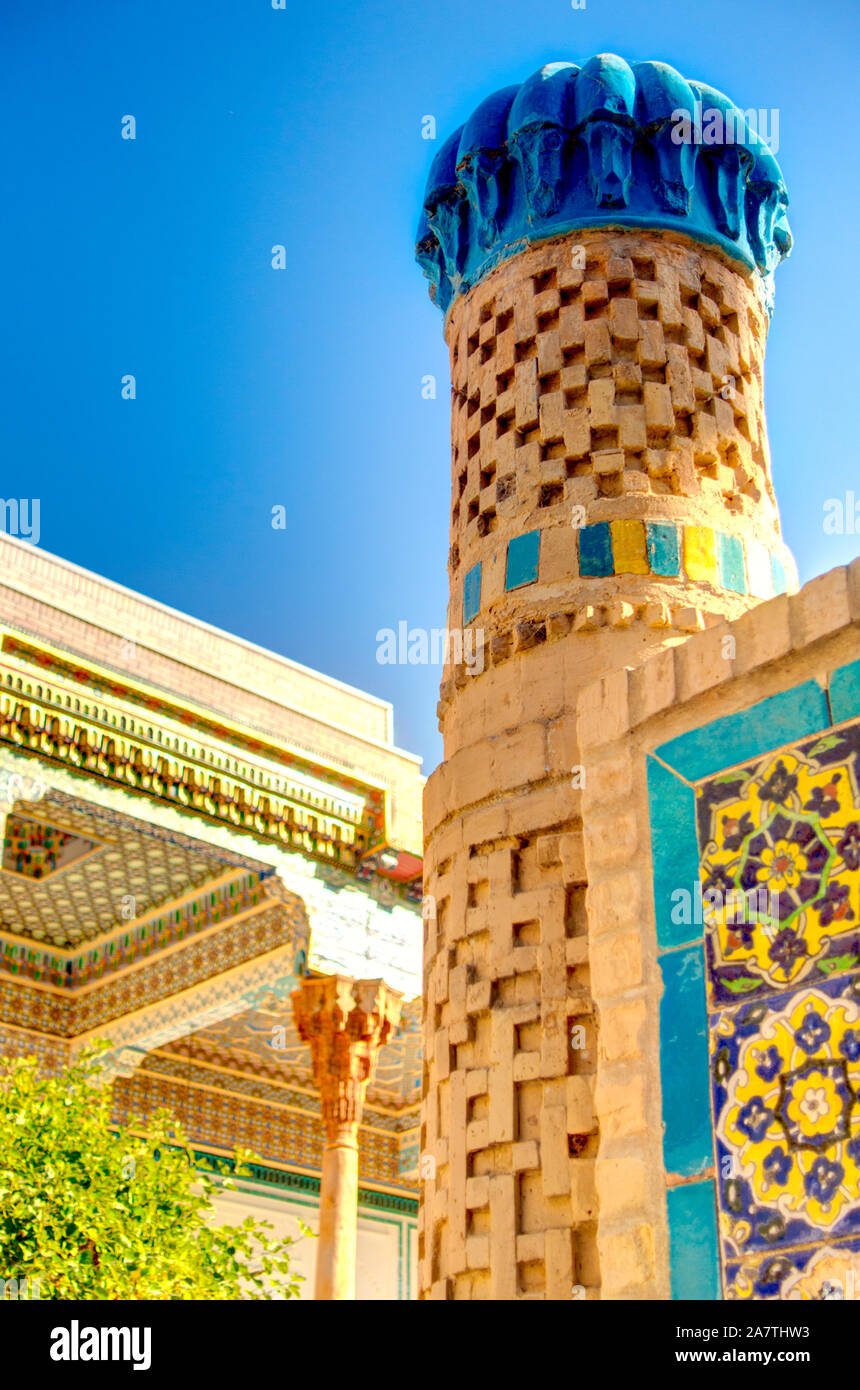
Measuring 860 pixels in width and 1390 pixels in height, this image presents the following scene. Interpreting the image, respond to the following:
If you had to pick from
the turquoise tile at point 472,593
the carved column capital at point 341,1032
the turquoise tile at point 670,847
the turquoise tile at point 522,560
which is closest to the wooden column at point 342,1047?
the carved column capital at point 341,1032

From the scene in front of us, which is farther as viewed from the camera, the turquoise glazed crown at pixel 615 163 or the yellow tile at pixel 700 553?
the turquoise glazed crown at pixel 615 163

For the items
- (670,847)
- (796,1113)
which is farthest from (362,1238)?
(796,1113)

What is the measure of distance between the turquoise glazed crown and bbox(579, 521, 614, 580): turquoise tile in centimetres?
86

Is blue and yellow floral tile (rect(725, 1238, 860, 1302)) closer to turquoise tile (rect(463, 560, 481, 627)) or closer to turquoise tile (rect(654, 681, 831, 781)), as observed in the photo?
turquoise tile (rect(654, 681, 831, 781))

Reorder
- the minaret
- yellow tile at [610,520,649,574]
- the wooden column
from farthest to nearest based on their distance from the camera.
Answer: the wooden column → yellow tile at [610,520,649,574] → the minaret

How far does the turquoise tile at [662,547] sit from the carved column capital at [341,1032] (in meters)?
5.63

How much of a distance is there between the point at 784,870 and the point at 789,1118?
0.36 metres

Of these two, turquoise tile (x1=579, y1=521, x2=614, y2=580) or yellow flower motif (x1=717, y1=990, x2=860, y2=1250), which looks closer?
yellow flower motif (x1=717, y1=990, x2=860, y2=1250)

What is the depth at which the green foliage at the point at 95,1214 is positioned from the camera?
19.4 feet

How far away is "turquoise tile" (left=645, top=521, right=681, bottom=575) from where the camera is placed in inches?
141

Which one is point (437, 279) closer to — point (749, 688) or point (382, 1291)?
point (749, 688)

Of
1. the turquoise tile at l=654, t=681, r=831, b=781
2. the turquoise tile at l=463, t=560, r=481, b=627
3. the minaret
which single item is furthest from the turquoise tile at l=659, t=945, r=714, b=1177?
the turquoise tile at l=463, t=560, r=481, b=627

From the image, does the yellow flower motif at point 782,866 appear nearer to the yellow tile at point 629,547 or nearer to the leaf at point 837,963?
the leaf at point 837,963
